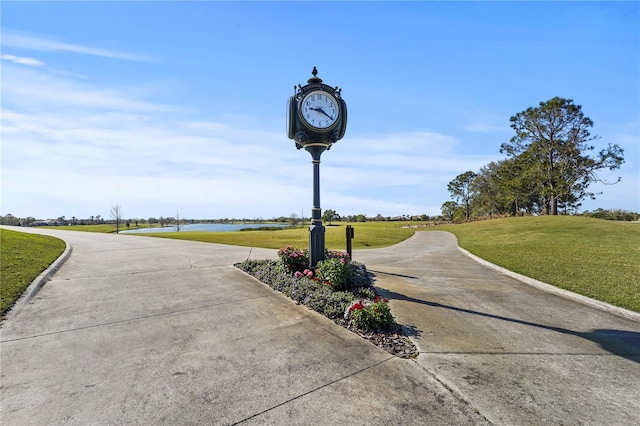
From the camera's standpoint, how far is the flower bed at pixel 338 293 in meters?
4.50

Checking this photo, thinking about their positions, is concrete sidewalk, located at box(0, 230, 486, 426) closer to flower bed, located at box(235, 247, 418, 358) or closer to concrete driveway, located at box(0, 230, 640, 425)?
concrete driveway, located at box(0, 230, 640, 425)

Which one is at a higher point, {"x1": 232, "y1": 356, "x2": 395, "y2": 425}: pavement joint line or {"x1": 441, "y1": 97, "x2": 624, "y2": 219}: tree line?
{"x1": 441, "y1": 97, "x2": 624, "y2": 219}: tree line

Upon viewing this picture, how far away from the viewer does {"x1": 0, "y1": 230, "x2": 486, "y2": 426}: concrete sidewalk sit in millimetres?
2744

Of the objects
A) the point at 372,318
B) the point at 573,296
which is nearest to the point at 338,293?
the point at 372,318

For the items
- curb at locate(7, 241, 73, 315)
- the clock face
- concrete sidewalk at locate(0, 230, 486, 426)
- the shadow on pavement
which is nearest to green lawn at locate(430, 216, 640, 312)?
the shadow on pavement

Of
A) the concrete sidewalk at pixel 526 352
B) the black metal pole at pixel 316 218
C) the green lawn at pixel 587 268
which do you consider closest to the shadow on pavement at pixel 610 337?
the concrete sidewalk at pixel 526 352

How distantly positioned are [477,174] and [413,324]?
245ft

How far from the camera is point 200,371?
3.42 metres

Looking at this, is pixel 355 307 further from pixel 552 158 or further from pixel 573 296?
pixel 552 158

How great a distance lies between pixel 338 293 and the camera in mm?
5863

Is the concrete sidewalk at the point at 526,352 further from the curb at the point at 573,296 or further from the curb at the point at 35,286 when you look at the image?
the curb at the point at 35,286

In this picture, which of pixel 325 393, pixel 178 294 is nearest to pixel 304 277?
pixel 178 294

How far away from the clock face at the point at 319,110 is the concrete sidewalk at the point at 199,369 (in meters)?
3.95

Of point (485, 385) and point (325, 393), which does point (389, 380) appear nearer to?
point (325, 393)
